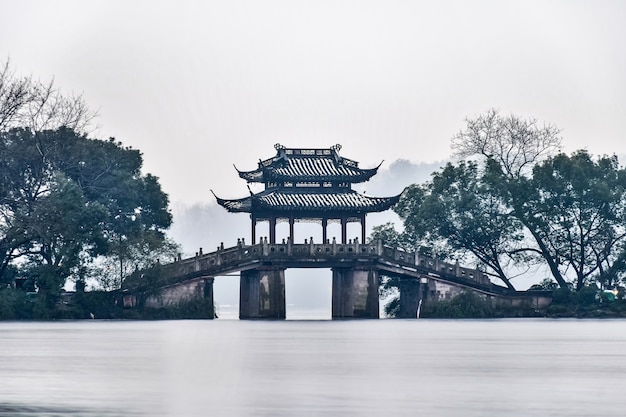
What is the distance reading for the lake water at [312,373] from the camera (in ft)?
99.5

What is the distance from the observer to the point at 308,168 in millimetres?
95688

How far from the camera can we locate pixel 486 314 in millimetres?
88750

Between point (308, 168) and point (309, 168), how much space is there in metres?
0.06

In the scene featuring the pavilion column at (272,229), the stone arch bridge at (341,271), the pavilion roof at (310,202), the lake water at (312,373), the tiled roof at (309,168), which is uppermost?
the tiled roof at (309,168)

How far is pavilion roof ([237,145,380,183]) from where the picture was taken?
311ft

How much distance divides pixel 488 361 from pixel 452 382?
26.6 feet

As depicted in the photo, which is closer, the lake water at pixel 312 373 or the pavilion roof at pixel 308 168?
the lake water at pixel 312 373

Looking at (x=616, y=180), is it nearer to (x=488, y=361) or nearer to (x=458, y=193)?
(x=458, y=193)

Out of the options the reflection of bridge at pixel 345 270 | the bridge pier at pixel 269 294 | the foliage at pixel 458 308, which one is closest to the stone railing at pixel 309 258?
the reflection of bridge at pixel 345 270

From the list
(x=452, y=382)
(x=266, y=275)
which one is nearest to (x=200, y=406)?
(x=452, y=382)

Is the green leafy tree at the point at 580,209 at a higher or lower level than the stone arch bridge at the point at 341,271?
higher

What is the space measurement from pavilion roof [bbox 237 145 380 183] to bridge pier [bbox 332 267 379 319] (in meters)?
7.53

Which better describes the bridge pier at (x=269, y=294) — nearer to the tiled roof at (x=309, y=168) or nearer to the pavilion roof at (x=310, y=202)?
the pavilion roof at (x=310, y=202)

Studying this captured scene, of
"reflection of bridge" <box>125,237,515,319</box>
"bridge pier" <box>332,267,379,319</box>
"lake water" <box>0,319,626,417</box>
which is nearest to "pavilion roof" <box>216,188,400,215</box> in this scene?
"reflection of bridge" <box>125,237,515,319</box>
